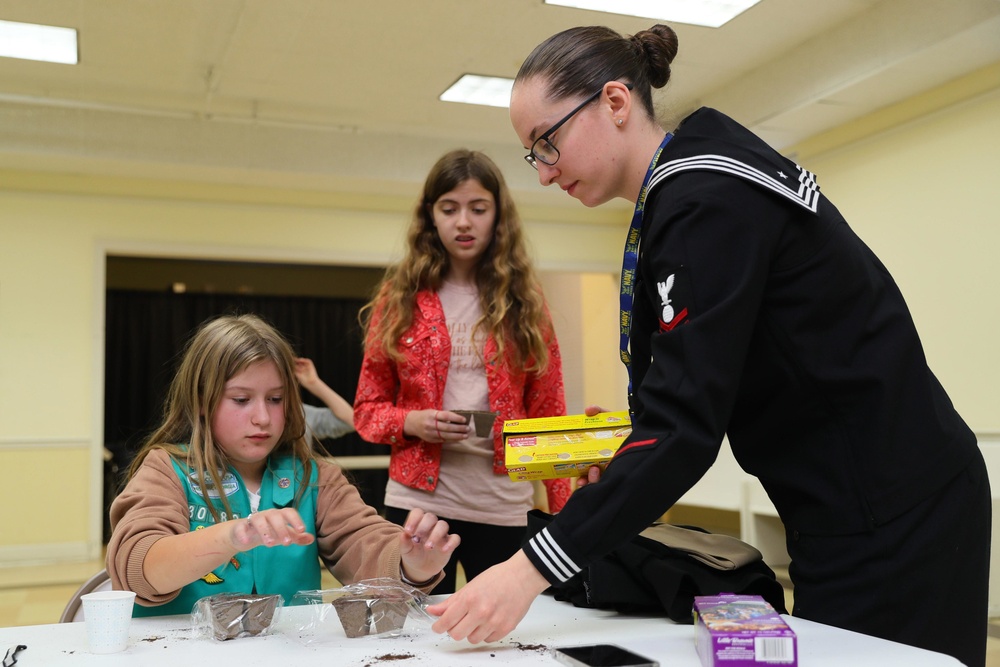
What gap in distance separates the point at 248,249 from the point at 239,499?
5.88 meters

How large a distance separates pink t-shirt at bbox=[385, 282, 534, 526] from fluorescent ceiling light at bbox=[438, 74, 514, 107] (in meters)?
3.87

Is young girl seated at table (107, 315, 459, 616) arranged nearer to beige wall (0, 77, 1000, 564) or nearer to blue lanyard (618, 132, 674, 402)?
blue lanyard (618, 132, 674, 402)

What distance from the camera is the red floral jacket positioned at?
2.26 metres

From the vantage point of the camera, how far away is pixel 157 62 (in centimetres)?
561

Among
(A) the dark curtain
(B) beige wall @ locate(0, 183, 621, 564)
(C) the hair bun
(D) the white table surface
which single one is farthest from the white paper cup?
(A) the dark curtain

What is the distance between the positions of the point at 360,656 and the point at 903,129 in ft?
18.1

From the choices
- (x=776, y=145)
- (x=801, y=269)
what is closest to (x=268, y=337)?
(x=801, y=269)

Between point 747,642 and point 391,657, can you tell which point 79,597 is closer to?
point 391,657

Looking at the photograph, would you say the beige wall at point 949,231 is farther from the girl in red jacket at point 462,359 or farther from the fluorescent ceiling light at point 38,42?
the fluorescent ceiling light at point 38,42

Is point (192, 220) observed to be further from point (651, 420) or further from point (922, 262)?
point (651, 420)

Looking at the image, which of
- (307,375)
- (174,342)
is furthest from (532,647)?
(174,342)

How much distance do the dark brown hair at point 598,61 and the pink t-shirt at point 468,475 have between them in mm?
978

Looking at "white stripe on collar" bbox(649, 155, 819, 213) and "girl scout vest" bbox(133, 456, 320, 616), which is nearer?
"white stripe on collar" bbox(649, 155, 819, 213)

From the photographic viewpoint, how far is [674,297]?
3.97 ft
